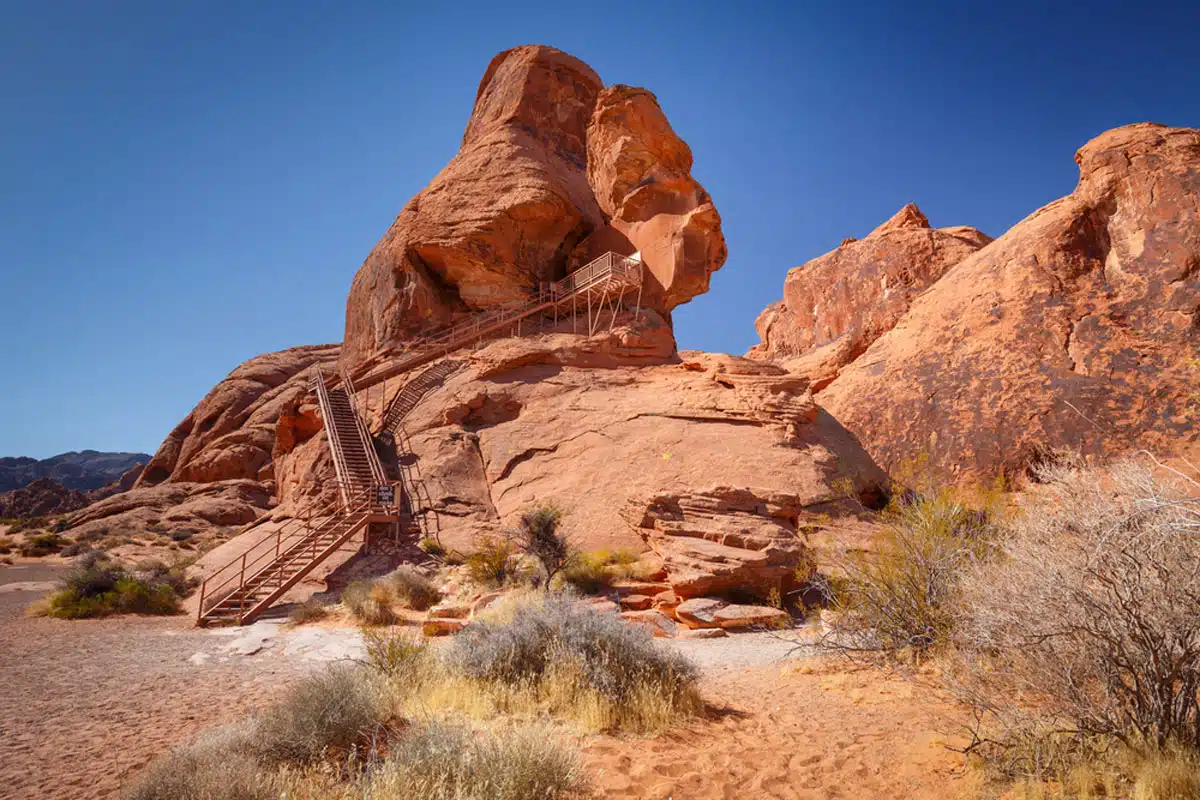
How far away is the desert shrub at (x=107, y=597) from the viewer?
12.3 metres

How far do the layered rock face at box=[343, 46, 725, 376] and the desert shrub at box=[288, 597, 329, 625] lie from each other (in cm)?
1395

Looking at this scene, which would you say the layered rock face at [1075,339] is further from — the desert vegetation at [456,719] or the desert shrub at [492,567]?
the desert vegetation at [456,719]

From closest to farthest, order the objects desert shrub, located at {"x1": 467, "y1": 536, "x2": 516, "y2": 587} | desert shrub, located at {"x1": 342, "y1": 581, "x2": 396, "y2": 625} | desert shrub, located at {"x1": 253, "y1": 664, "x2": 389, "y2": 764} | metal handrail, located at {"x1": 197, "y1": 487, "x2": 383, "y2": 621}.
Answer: desert shrub, located at {"x1": 253, "y1": 664, "x2": 389, "y2": 764} < desert shrub, located at {"x1": 342, "y1": 581, "x2": 396, "y2": 625} < desert shrub, located at {"x1": 467, "y1": 536, "x2": 516, "y2": 587} < metal handrail, located at {"x1": 197, "y1": 487, "x2": 383, "y2": 621}

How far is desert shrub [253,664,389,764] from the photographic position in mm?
4320

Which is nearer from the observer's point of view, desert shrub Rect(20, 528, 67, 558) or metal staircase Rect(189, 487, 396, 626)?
metal staircase Rect(189, 487, 396, 626)

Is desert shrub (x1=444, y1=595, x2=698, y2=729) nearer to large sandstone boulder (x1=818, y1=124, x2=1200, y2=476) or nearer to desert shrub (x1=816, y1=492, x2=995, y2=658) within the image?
desert shrub (x1=816, y1=492, x2=995, y2=658)

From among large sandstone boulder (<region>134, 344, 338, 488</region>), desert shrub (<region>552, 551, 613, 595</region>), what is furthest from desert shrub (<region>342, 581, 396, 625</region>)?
large sandstone boulder (<region>134, 344, 338, 488</region>)

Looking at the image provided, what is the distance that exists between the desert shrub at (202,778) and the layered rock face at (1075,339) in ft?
52.4

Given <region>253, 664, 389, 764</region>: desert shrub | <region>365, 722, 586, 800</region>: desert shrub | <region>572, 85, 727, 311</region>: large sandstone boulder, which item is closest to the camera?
<region>365, 722, 586, 800</region>: desert shrub

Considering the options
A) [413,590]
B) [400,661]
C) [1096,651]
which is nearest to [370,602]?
[413,590]

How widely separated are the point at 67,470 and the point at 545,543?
10444cm

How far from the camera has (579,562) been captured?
501 inches

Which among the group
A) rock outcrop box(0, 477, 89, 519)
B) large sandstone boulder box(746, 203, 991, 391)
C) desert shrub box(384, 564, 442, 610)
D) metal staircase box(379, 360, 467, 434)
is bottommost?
desert shrub box(384, 564, 442, 610)

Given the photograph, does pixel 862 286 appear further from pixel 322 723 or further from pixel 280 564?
pixel 322 723
